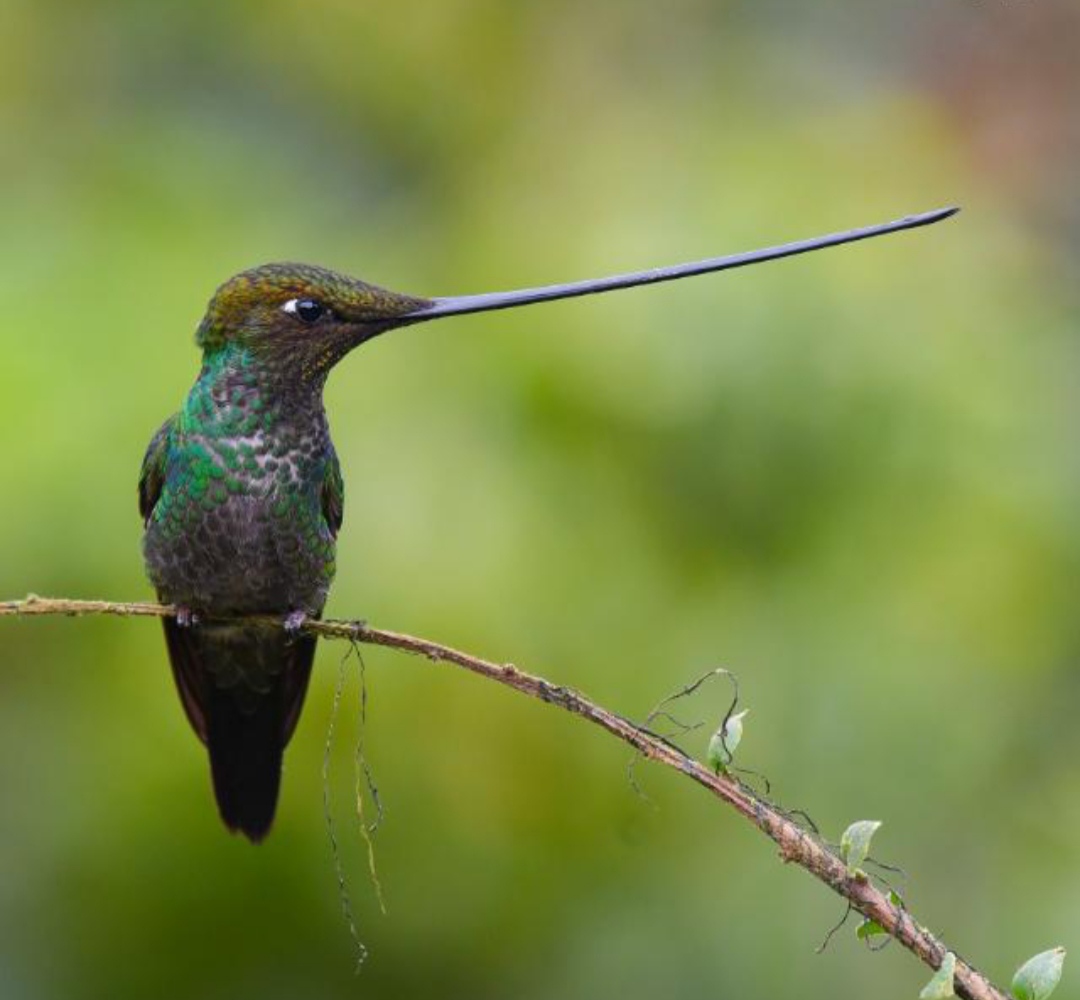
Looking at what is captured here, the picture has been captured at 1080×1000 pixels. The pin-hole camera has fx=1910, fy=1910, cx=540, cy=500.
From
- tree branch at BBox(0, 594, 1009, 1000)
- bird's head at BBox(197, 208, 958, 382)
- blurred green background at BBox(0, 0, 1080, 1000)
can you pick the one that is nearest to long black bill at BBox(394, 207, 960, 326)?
bird's head at BBox(197, 208, 958, 382)

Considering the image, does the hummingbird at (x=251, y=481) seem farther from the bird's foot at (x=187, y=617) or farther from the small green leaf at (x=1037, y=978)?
the small green leaf at (x=1037, y=978)

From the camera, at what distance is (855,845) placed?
6.56 feet

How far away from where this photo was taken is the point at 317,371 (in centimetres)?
329

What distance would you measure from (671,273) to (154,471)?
62.9 inches

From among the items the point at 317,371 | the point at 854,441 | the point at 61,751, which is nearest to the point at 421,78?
the point at 854,441

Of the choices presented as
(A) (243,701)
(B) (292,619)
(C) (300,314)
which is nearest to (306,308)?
(C) (300,314)

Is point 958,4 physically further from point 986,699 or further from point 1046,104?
point 986,699

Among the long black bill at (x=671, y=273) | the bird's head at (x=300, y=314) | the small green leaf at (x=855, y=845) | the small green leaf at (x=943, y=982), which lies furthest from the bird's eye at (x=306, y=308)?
the small green leaf at (x=943, y=982)

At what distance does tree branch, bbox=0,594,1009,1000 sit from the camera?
6.34 feet

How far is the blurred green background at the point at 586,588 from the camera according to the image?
4.35 meters

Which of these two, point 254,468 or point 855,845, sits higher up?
point 254,468

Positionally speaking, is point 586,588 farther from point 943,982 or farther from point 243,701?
point 943,982

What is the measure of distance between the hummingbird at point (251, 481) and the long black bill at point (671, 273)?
346 mm

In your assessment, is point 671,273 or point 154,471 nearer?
point 671,273
